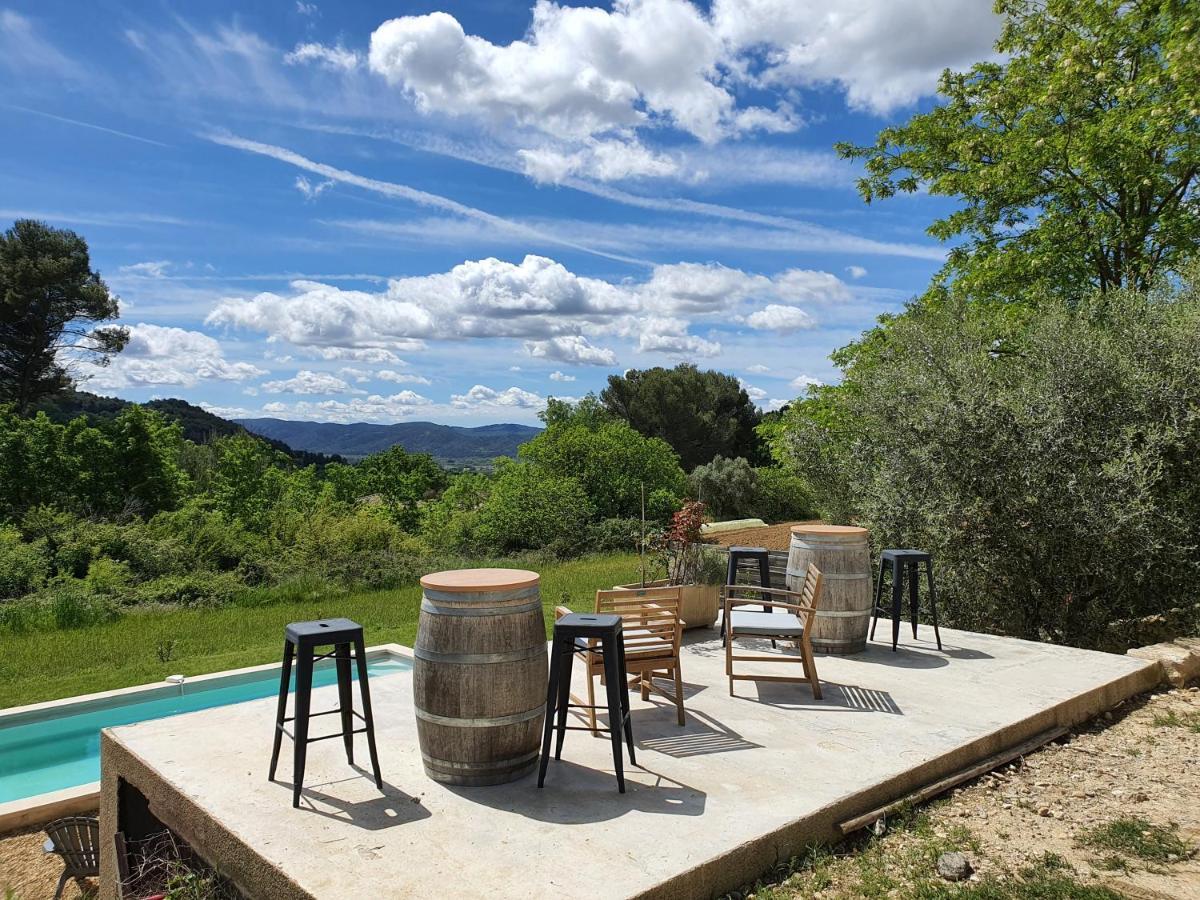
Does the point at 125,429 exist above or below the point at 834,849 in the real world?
above

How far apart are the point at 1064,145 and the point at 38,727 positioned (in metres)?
14.5

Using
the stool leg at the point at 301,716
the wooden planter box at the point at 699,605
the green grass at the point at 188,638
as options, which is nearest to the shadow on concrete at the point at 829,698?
the wooden planter box at the point at 699,605

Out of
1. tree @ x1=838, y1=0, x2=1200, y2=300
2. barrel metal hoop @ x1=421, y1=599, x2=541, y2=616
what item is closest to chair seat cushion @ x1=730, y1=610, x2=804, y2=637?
barrel metal hoop @ x1=421, y1=599, x2=541, y2=616

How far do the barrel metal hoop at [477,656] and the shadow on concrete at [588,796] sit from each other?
0.59m

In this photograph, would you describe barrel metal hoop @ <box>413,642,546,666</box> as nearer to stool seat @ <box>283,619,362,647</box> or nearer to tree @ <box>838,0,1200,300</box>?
stool seat @ <box>283,619,362,647</box>

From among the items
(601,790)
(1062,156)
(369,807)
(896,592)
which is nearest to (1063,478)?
(896,592)

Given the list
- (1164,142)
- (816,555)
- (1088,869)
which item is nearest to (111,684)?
(816,555)

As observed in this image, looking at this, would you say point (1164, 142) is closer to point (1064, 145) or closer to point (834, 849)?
point (1064, 145)

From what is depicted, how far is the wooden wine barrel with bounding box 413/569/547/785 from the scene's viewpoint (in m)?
3.62

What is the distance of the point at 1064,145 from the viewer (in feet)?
38.5

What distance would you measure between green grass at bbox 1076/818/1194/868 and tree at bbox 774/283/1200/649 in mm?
4540

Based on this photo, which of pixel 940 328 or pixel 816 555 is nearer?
pixel 816 555

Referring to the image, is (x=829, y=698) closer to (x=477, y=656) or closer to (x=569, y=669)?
(x=569, y=669)

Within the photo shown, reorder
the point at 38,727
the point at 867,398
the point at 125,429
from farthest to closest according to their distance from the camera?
the point at 125,429 → the point at 867,398 → the point at 38,727
